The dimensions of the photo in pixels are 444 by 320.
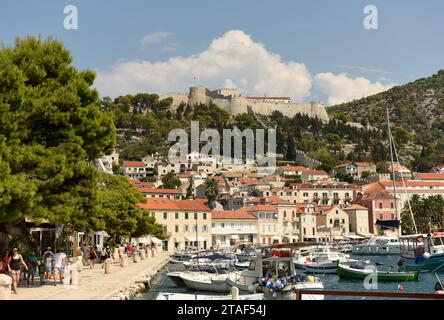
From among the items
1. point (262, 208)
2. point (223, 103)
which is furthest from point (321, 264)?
point (223, 103)

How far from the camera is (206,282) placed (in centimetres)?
3100

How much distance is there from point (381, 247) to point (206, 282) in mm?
45592

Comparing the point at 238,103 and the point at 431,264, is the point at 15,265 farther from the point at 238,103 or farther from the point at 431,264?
the point at 238,103

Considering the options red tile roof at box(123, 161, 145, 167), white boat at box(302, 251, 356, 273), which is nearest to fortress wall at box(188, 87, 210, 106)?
red tile roof at box(123, 161, 145, 167)

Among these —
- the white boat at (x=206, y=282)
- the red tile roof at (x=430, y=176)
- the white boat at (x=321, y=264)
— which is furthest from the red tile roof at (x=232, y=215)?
the white boat at (x=206, y=282)

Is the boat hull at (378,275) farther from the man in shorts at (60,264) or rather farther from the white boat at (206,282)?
the man in shorts at (60,264)

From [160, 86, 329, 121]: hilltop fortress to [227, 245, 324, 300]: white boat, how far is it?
532 feet

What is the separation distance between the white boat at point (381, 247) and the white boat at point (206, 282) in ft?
145

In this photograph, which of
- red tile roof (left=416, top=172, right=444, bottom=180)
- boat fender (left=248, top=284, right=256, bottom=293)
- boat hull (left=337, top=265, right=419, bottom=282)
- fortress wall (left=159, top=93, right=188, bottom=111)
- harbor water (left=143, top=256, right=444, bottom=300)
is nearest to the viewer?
boat fender (left=248, top=284, right=256, bottom=293)

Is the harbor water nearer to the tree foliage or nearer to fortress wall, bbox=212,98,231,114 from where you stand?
the tree foliage

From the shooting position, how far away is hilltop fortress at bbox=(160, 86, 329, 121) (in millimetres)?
190375
